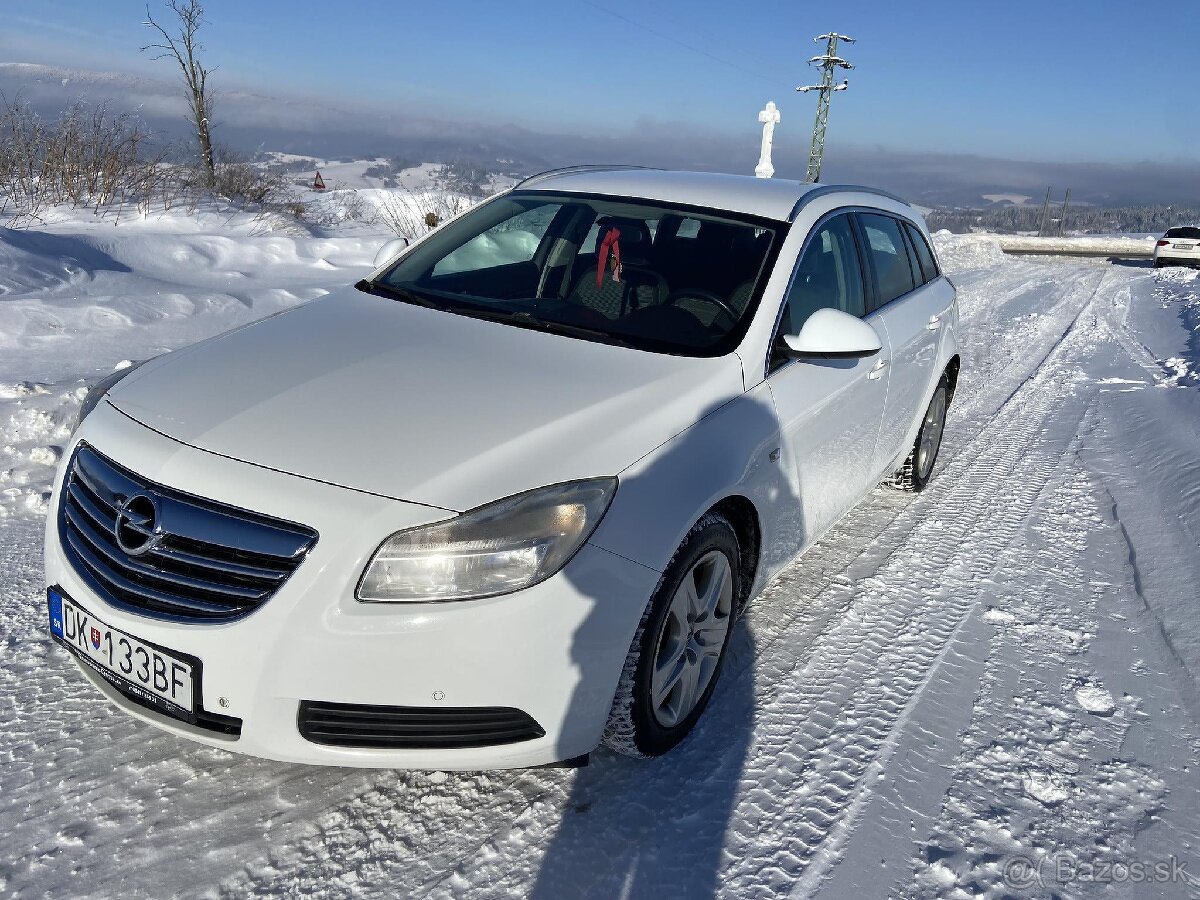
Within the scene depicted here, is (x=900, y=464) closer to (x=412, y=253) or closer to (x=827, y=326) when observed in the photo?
(x=827, y=326)

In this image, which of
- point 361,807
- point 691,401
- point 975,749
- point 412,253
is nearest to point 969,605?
point 975,749

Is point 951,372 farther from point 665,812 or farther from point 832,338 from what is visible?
point 665,812

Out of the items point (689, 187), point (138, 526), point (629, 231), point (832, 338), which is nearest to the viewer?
point (138, 526)

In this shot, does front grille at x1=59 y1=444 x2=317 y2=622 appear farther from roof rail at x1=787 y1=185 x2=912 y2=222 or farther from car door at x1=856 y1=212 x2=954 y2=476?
car door at x1=856 y1=212 x2=954 y2=476

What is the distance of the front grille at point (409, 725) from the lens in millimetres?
2023

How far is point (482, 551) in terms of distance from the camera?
202 centimetres

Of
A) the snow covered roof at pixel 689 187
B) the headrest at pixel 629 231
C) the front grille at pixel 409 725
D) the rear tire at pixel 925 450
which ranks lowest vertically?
the front grille at pixel 409 725

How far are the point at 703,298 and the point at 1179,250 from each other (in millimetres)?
29102

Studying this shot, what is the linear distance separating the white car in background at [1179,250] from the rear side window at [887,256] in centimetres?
2669

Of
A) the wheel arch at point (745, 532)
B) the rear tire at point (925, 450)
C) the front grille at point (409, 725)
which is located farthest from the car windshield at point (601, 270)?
the rear tire at point (925, 450)
